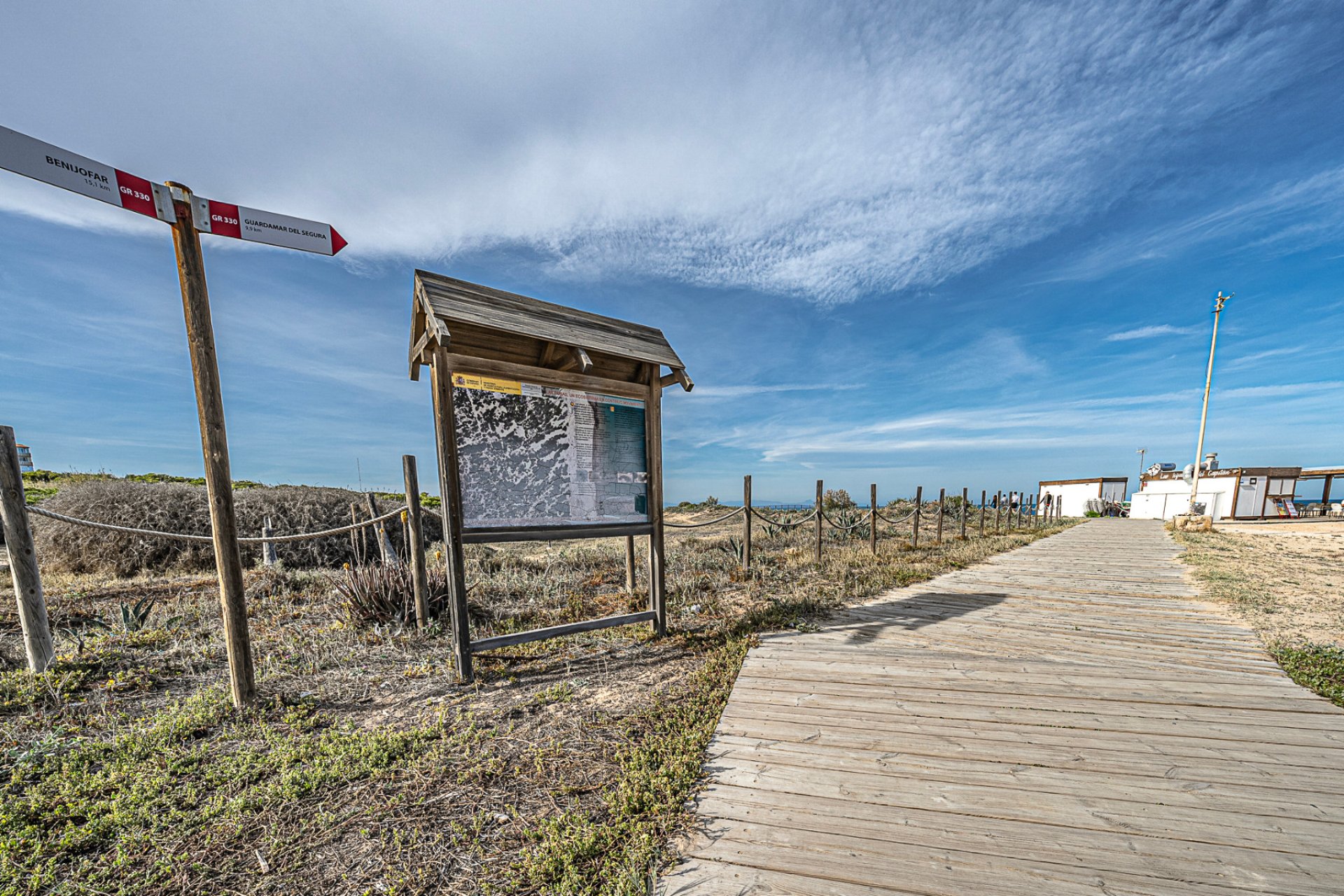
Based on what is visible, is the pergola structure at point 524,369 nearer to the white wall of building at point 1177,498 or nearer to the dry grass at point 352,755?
the dry grass at point 352,755

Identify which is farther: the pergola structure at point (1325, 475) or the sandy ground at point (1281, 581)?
the pergola structure at point (1325, 475)

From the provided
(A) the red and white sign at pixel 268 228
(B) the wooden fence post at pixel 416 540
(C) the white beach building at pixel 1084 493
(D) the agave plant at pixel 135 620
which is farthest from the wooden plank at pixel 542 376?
(C) the white beach building at pixel 1084 493

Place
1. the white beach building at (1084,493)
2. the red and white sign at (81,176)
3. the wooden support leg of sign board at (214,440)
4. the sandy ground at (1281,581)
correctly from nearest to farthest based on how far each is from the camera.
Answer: the red and white sign at (81,176) → the wooden support leg of sign board at (214,440) → the sandy ground at (1281,581) → the white beach building at (1084,493)

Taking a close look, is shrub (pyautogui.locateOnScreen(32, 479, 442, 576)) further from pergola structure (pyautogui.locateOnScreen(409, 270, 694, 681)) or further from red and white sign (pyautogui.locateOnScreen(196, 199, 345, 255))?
red and white sign (pyautogui.locateOnScreen(196, 199, 345, 255))

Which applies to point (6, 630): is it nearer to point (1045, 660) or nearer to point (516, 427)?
point (516, 427)

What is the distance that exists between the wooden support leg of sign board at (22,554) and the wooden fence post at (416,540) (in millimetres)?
2634

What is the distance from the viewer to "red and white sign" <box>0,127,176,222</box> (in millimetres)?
2730

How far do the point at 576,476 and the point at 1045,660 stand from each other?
4.71 meters

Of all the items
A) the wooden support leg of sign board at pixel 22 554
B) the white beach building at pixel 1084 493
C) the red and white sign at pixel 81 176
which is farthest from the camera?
the white beach building at pixel 1084 493

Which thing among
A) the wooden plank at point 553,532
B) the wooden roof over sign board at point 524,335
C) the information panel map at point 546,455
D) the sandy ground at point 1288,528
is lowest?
the sandy ground at point 1288,528

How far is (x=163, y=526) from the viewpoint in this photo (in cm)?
976

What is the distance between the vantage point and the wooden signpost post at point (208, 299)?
128 inches

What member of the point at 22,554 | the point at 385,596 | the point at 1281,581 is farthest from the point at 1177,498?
the point at 22,554

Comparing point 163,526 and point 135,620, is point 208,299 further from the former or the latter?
point 163,526
